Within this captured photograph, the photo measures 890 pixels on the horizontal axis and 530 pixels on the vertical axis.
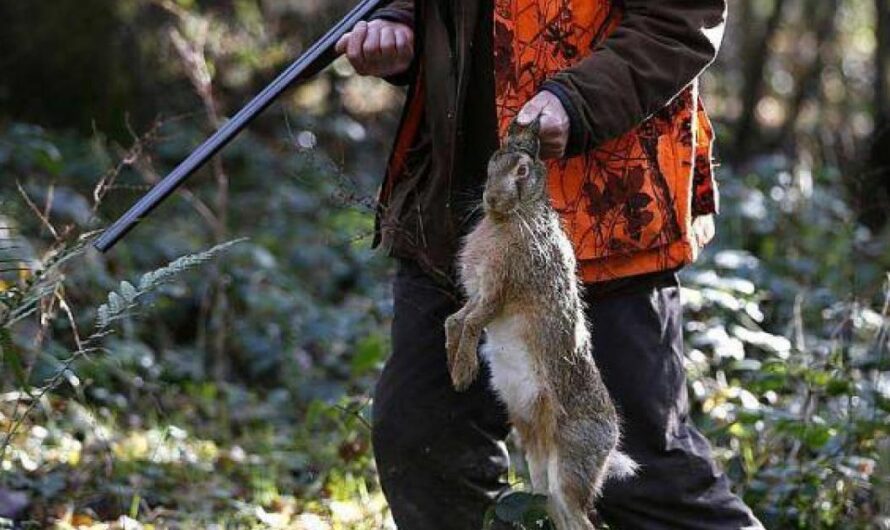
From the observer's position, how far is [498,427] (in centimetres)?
364

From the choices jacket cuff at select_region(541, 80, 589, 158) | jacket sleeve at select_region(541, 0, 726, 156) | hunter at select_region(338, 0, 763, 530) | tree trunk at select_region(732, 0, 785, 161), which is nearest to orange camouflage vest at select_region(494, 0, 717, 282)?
hunter at select_region(338, 0, 763, 530)

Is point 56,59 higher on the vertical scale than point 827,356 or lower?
higher

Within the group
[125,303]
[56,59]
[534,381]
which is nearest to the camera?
[534,381]

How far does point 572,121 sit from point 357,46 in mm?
693

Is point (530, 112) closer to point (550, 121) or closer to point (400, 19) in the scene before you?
point (550, 121)

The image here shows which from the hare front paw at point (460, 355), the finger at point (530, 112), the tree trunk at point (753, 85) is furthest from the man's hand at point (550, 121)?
the tree trunk at point (753, 85)

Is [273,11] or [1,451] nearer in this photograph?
[1,451]

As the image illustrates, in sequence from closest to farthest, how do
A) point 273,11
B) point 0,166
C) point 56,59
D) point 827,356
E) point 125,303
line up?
point 125,303 < point 827,356 < point 0,166 < point 56,59 < point 273,11

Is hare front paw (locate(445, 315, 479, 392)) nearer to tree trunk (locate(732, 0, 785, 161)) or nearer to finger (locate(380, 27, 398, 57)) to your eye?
finger (locate(380, 27, 398, 57))

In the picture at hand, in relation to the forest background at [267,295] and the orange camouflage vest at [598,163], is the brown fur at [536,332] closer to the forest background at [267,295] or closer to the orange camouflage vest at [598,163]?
the orange camouflage vest at [598,163]

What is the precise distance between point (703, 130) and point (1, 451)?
1920mm

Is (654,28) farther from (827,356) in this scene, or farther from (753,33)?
(753,33)

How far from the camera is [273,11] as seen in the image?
42.8 ft

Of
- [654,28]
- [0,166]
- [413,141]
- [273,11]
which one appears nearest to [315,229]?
[0,166]
